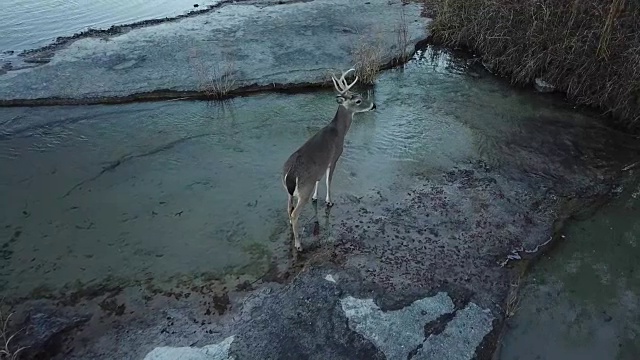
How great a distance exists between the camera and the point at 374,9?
13156 mm

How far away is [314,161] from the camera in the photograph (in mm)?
5434

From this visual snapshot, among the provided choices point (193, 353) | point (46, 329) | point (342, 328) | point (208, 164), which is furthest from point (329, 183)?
point (46, 329)

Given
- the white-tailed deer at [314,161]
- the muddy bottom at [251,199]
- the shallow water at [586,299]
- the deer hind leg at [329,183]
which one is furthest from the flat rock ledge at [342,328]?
the deer hind leg at [329,183]

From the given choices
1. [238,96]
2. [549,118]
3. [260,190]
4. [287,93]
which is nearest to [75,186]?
[260,190]

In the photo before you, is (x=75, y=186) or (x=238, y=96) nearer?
(x=75, y=186)

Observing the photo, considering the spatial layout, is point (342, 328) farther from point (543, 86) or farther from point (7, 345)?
point (543, 86)

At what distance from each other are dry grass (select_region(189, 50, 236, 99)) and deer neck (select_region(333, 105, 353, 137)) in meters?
3.09

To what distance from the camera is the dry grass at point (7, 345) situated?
3.96 m

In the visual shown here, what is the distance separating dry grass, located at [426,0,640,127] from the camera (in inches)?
325

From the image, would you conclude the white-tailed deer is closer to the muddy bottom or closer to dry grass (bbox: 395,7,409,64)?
the muddy bottom

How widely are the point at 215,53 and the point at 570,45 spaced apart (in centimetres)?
673

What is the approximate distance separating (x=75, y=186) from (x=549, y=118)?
7423 millimetres

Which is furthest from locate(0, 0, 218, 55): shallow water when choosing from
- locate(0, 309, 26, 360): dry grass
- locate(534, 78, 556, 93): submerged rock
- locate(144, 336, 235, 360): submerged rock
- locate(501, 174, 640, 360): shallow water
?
locate(501, 174, 640, 360): shallow water

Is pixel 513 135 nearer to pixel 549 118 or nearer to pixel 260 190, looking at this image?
pixel 549 118
